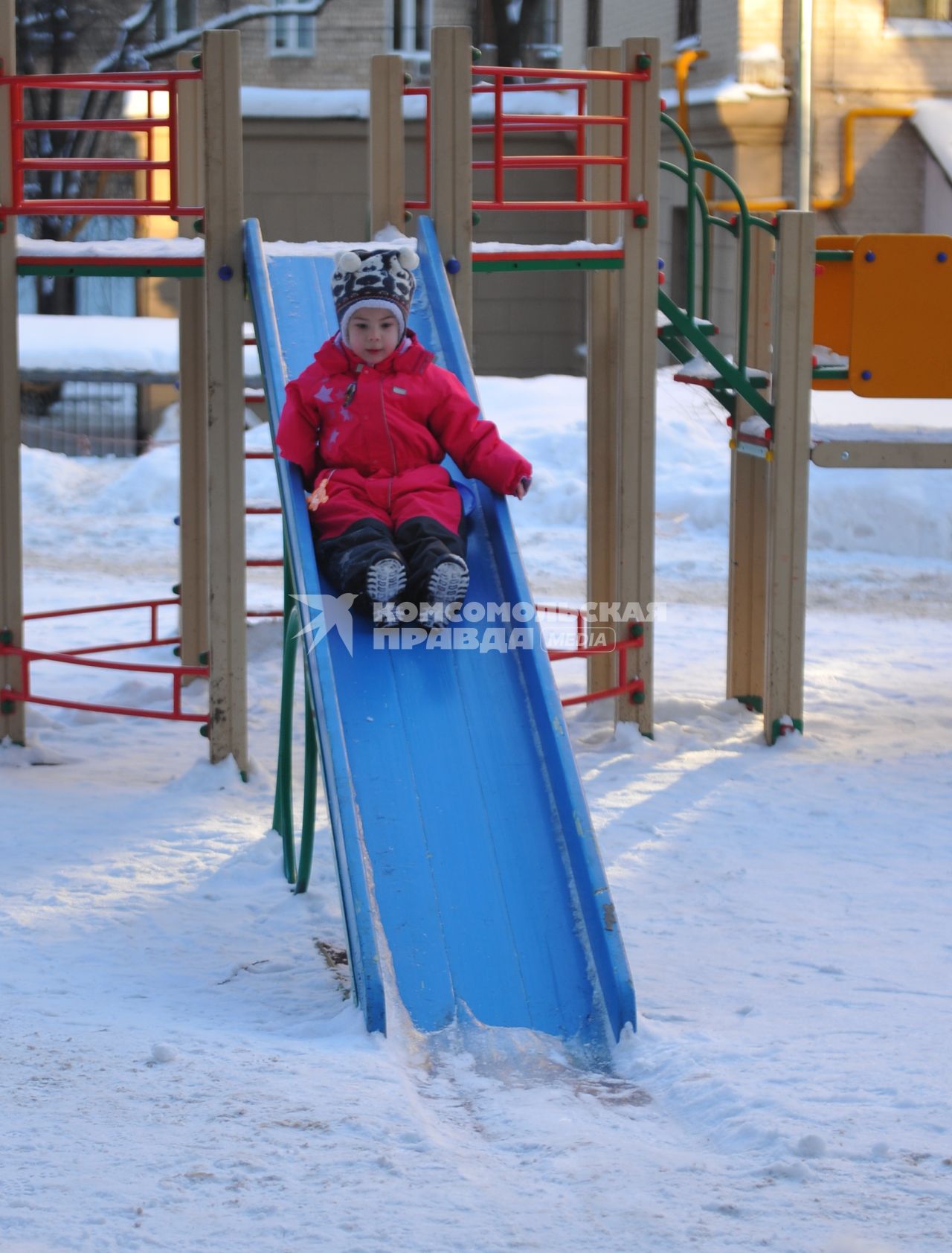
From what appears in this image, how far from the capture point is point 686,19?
682 inches

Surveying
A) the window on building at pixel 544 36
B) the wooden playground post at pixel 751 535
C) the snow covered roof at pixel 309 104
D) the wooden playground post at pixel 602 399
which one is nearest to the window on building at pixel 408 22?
Answer: the window on building at pixel 544 36

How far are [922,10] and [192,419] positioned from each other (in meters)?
11.1

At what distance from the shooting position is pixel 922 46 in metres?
16.1

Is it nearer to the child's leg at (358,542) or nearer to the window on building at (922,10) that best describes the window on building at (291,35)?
the window on building at (922,10)

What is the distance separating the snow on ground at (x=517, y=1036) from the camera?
316cm

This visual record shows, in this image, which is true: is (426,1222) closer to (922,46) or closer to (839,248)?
(839,248)

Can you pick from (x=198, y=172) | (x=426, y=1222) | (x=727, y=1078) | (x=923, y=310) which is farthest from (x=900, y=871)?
(x=198, y=172)

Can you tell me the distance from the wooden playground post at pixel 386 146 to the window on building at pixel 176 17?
16.8m

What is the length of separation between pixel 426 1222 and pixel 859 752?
455 centimetres

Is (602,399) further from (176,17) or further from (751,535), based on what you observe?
(176,17)

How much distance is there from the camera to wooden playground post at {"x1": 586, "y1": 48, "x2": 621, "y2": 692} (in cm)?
744

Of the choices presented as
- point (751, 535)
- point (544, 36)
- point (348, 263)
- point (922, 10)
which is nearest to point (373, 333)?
A: point (348, 263)

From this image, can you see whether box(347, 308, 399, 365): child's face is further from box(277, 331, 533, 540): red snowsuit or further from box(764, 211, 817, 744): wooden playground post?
box(764, 211, 817, 744): wooden playground post

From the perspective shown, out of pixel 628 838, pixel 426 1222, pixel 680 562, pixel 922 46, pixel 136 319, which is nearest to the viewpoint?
pixel 426 1222
